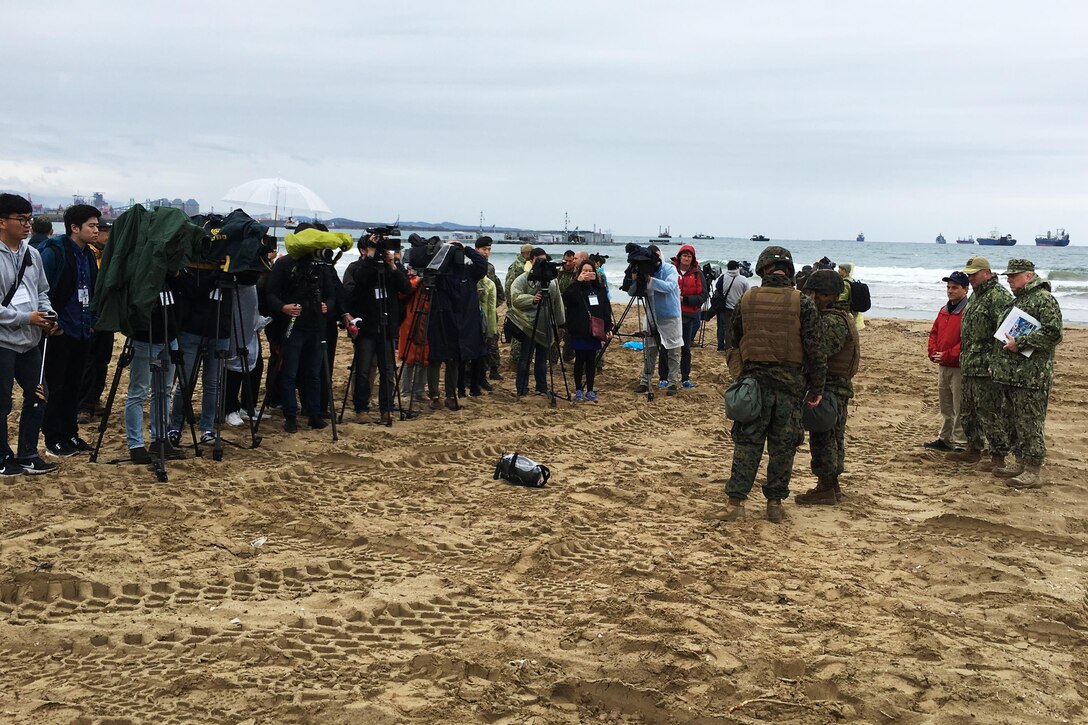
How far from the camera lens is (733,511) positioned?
5656mm

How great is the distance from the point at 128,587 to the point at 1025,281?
637cm

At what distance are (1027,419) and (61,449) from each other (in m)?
7.21

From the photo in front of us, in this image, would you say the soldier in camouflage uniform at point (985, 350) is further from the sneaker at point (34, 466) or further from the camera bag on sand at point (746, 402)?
the sneaker at point (34, 466)

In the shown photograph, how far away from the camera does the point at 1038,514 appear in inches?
233

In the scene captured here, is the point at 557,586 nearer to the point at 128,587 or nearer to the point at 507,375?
the point at 128,587

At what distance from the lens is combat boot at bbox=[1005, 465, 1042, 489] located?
6523 mm

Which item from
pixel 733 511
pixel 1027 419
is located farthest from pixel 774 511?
pixel 1027 419

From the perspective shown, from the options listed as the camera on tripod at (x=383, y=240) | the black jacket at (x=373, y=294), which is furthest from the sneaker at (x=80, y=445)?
the camera on tripod at (x=383, y=240)

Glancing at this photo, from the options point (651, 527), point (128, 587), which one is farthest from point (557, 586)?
point (128, 587)

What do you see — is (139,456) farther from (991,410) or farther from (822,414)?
(991,410)

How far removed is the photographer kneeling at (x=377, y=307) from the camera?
771 cm

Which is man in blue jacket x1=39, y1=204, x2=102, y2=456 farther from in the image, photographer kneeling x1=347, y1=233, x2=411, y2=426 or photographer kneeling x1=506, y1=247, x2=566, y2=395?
photographer kneeling x1=506, y1=247, x2=566, y2=395

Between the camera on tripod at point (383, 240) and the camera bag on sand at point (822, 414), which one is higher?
the camera on tripod at point (383, 240)

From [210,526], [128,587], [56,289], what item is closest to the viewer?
[128,587]
